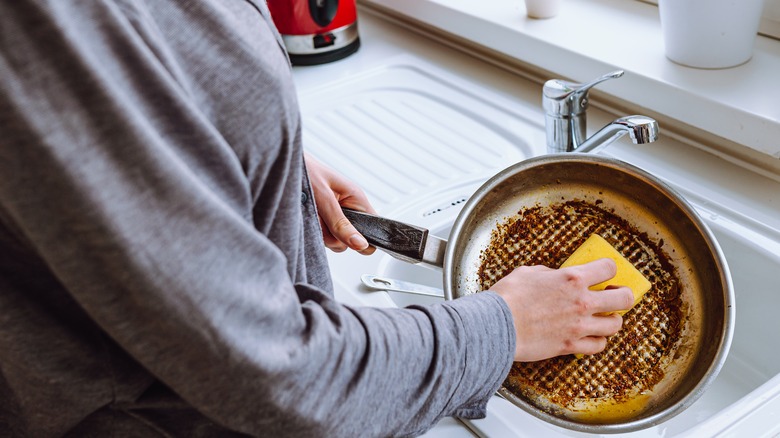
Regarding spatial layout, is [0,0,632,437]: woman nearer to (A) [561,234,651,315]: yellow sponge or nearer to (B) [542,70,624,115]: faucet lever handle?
(A) [561,234,651,315]: yellow sponge

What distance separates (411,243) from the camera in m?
0.78

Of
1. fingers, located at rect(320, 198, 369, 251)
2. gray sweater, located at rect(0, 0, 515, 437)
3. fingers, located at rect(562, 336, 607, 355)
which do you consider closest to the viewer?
gray sweater, located at rect(0, 0, 515, 437)

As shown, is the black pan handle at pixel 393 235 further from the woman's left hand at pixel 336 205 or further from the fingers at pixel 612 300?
the fingers at pixel 612 300

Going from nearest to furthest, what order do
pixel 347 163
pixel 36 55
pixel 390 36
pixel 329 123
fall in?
pixel 36 55 → pixel 347 163 → pixel 329 123 → pixel 390 36

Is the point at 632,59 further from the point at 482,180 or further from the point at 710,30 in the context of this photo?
the point at 482,180

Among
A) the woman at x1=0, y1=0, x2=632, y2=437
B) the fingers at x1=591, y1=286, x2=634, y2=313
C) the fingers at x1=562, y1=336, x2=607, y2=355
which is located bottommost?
the fingers at x1=562, y1=336, x2=607, y2=355

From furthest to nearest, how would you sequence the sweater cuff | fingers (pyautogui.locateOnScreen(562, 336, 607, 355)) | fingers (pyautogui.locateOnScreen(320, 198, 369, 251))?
1. fingers (pyautogui.locateOnScreen(320, 198, 369, 251))
2. fingers (pyautogui.locateOnScreen(562, 336, 607, 355))
3. the sweater cuff

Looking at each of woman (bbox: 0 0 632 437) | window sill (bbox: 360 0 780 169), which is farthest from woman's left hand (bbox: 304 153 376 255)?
window sill (bbox: 360 0 780 169)

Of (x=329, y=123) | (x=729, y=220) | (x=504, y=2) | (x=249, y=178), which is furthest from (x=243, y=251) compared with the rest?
(x=504, y=2)

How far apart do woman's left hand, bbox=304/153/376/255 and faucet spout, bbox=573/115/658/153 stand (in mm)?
306

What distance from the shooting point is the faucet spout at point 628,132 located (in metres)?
0.86

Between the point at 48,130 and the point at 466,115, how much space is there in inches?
39.0

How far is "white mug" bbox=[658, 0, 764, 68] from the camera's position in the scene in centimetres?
102

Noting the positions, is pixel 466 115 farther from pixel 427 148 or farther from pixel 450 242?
pixel 450 242
